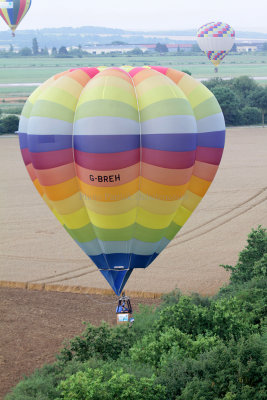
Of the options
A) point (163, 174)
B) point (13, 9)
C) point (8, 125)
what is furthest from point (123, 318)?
point (13, 9)

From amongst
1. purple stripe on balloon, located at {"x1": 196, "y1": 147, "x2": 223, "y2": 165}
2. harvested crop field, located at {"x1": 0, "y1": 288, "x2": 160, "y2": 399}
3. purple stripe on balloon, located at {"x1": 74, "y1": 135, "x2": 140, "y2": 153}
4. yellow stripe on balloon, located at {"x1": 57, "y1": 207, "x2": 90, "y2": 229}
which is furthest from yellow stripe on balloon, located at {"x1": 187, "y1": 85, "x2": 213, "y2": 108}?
harvested crop field, located at {"x1": 0, "y1": 288, "x2": 160, "y2": 399}

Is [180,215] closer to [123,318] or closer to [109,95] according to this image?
[123,318]

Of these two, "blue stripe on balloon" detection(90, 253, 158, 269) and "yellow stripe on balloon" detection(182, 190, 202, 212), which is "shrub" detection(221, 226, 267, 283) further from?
"blue stripe on balloon" detection(90, 253, 158, 269)

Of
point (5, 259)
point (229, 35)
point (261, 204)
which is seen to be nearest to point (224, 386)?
point (5, 259)

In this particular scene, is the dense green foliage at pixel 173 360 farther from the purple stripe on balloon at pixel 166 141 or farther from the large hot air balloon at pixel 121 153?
the purple stripe on balloon at pixel 166 141

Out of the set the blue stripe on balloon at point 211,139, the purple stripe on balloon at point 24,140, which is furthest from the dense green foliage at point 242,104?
the purple stripe on balloon at point 24,140

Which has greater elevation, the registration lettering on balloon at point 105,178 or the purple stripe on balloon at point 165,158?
the purple stripe on balloon at point 165,158
